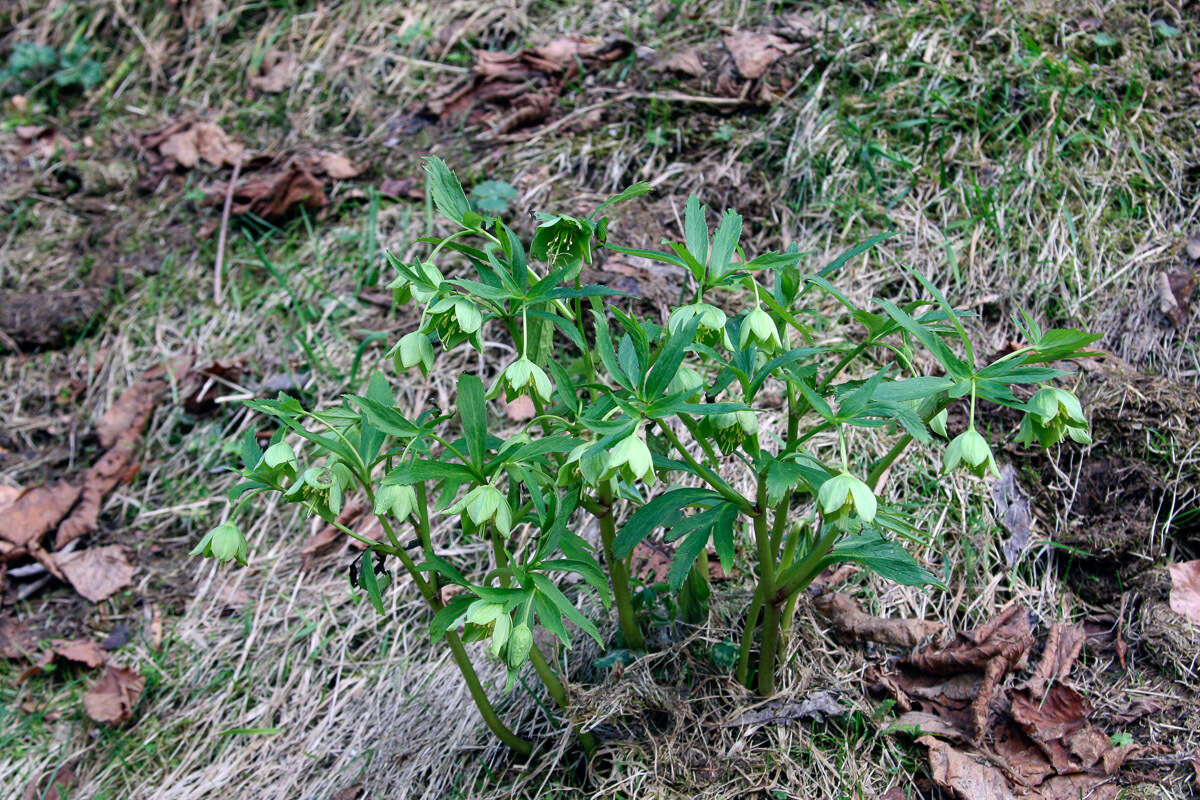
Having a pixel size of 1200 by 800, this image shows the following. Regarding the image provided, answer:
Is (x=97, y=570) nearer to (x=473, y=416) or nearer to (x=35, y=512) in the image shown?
(x=35, y=512)

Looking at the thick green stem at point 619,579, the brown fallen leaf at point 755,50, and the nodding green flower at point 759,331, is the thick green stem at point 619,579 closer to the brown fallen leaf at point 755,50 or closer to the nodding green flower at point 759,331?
the nodding green flower at point 759,331

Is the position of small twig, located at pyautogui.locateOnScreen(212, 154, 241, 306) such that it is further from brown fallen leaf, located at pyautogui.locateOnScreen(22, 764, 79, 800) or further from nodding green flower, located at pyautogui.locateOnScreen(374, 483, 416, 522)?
nodding green flower, located at pyautogui.locateOnScreen(374, 483, 416, 522)

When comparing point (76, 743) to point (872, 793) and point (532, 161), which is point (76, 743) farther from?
point (532, 161)

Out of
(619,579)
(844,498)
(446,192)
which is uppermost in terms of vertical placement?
(446,192)

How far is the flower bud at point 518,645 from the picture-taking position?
1253mm

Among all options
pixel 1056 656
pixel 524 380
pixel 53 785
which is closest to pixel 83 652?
pixel 53 785

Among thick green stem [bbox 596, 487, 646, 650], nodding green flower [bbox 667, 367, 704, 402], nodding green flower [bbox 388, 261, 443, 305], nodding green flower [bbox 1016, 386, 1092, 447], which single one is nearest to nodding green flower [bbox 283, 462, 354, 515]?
nodding green flower [bbox 388, 261, 443, 305]

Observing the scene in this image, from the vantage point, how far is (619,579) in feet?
5.15

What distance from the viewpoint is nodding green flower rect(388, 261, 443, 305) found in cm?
130

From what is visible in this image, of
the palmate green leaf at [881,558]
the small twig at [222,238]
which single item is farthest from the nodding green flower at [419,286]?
the small twig at [222,238]

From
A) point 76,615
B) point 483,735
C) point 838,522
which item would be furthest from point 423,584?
point 76,615

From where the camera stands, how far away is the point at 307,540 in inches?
91.9

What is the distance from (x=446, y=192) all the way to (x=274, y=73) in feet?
7.82

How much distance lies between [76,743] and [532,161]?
1954mm
